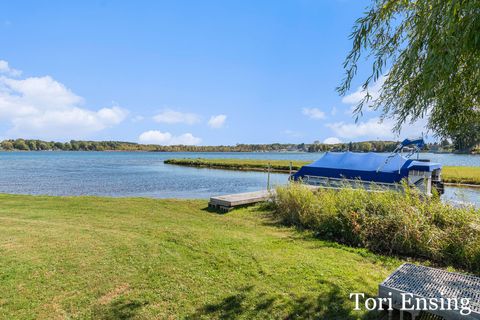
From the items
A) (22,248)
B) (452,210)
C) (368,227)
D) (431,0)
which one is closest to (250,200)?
(368,227)

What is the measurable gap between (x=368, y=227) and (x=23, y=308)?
6.24m

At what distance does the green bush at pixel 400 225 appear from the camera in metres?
5.74

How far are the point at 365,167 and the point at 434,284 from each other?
33.8 ft

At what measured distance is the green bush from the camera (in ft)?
→ 18.8

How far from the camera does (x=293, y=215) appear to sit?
29.5 ft

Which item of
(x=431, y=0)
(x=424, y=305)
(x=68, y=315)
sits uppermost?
(x=431, y=0)

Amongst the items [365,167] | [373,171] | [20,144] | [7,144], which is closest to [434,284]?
[373,171]

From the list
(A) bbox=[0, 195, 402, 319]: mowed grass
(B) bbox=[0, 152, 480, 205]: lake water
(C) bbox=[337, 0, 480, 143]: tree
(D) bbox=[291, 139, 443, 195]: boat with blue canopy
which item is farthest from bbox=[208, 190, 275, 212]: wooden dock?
(C) bbox=[337, 0, 480, 143]: tree

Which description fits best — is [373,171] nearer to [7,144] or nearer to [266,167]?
[266,167]

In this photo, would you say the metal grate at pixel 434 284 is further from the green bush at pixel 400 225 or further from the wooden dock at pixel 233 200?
the wooden dock at pixel 233 200

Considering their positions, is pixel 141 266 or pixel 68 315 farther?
pixel 141 266

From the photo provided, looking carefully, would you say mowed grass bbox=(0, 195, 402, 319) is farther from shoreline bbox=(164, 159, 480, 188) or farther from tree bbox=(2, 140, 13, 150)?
tree bbox=(2, 140, 13, 150)

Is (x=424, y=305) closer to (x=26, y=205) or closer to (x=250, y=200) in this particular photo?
(x=250, y=200)

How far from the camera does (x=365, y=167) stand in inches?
519
